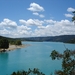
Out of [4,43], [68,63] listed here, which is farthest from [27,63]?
[68,63]

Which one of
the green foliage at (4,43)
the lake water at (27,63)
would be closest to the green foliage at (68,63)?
the lake water at (27,63)

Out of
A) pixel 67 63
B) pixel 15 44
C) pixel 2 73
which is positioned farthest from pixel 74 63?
pixel 15 44

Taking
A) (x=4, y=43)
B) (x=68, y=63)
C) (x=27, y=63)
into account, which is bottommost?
(x=27, y=63)

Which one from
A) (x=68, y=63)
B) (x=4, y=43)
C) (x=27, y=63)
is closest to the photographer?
(x=68, y=63)

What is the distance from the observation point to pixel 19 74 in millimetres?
9195

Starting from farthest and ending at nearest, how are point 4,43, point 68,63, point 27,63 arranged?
1. point 4,43
2. point 27,63
3. point 68,63

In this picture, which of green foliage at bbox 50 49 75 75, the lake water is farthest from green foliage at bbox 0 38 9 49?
green foliage at bbox 50 49 75 75

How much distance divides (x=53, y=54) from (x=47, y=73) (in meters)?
28.6

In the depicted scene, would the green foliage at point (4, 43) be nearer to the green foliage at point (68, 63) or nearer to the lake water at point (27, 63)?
the lake water at point (27, 63)

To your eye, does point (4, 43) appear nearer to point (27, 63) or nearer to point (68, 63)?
point (27, 63)

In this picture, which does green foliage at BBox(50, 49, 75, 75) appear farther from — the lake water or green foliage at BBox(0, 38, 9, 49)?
green foliage at BBox(0, 38, 9, 49)

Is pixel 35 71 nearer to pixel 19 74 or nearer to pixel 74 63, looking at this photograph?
pixel 19 74

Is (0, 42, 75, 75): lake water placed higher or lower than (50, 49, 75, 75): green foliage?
lower

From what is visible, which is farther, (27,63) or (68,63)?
(27,63)
